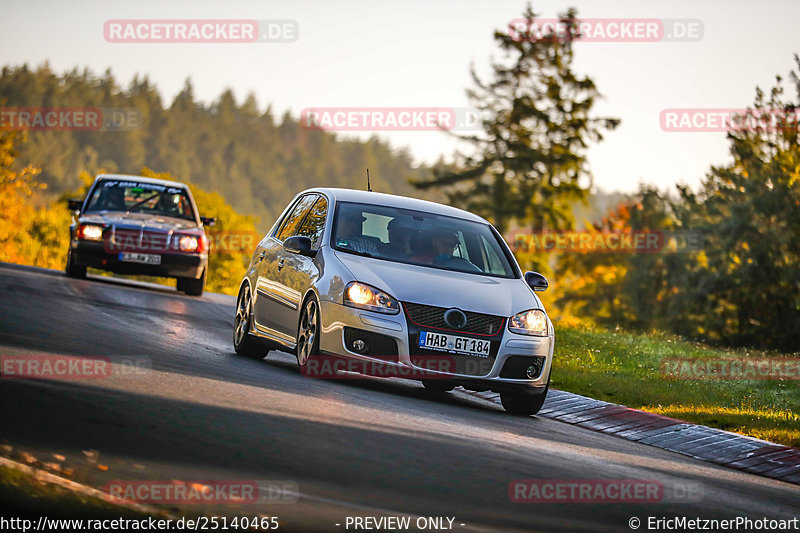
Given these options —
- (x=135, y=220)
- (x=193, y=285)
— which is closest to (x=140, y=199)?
(x=135, y=220)

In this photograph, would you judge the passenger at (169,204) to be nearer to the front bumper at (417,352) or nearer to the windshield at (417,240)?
the windshield at (417,240)

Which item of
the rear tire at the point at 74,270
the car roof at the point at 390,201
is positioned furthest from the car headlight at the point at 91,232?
the car roof at the point at 390,201

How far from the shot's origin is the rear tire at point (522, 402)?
1091 centimetres

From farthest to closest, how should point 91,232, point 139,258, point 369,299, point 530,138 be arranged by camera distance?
point 530,138 → point 91,232 → point 139,258 → point 369,299

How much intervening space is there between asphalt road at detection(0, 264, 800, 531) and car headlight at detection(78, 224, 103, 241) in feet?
30.8

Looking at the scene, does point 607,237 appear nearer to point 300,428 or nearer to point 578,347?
point 578,347

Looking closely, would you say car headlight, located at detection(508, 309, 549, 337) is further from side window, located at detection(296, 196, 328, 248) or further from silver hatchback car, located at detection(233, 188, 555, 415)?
side window, located at detection(296, 196, 328, 248)

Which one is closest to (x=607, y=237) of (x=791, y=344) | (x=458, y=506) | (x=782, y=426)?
(x=791, y=344)

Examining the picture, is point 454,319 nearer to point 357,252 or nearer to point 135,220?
point 357,252

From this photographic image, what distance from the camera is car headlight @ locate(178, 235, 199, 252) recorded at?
21.5m

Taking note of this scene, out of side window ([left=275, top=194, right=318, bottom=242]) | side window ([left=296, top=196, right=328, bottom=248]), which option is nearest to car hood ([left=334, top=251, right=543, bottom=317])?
side window ([left=296, top=196, right=328, bottom=248])

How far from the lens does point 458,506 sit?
20.2 ft

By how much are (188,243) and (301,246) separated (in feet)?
34.9

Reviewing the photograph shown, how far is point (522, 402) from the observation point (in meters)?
11.0
